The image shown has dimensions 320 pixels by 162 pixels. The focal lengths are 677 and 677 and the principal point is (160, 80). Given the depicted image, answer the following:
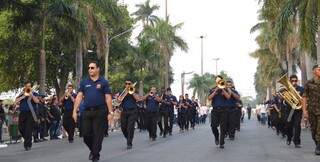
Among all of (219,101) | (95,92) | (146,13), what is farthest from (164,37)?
(95,92)

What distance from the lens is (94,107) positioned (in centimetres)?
1281

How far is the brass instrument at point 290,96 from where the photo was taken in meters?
16.6

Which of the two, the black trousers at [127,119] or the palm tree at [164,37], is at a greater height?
the palm tree at [164,37]

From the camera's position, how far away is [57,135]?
25.6 m

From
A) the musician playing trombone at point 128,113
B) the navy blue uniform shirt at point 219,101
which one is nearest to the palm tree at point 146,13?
the musician playing trombone at point 128,113

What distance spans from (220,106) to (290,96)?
1781 mm

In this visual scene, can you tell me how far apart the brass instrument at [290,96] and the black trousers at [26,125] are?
6.61 m

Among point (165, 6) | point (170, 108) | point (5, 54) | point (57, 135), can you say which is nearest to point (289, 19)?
point (170, 108)

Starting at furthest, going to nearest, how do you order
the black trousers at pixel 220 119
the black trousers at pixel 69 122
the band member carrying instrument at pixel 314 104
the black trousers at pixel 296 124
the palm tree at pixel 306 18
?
the palm tree at pixel 306 18 < the black trousers at pixel 69 122 < the black trousers at pixel 220 119 < the black trousers at pixel 296 124 < the band member carrying instrument at pixel 314 104

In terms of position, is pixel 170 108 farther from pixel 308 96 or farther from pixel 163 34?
pixel 163 34

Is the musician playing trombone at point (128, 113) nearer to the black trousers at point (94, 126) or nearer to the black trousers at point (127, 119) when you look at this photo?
the black trousers at point (127, 119)

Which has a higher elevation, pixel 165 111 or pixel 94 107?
pixel 165 111

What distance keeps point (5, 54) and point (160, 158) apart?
1451 inches

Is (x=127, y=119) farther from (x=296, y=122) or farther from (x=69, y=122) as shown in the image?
(x=69, y=122)
